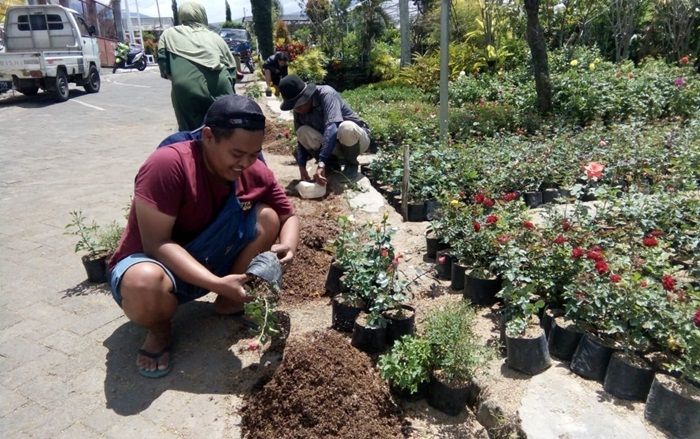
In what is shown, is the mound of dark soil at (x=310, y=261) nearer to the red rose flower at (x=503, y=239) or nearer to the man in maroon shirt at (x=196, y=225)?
the man in maroon shirt at (x=196, y=225)

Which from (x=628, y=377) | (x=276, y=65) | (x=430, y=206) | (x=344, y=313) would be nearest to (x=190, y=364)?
(x=344, y=313)

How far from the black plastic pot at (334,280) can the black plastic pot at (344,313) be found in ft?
0.80

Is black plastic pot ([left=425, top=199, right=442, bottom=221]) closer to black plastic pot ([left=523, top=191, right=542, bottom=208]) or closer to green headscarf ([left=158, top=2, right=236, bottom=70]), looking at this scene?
black plastic pot ([left=523, top=191, right=542, bottom=208])

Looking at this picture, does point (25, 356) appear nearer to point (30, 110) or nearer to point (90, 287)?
point (90, 287)

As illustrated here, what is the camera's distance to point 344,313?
2527 mm

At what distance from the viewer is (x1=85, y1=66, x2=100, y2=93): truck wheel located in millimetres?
13516

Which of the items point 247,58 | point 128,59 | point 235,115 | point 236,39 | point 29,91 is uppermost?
point 236,39

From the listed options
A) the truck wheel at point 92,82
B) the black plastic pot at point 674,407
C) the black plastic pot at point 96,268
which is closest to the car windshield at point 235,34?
the truck wheel at point 92,82

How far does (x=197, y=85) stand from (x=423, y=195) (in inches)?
80.2

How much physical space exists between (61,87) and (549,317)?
12821 mm

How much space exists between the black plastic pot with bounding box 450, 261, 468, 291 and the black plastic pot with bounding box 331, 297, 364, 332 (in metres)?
0.68

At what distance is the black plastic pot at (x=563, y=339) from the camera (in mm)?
2225

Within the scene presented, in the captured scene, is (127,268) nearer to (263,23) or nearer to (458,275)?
(458,275)

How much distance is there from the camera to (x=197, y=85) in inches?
163
